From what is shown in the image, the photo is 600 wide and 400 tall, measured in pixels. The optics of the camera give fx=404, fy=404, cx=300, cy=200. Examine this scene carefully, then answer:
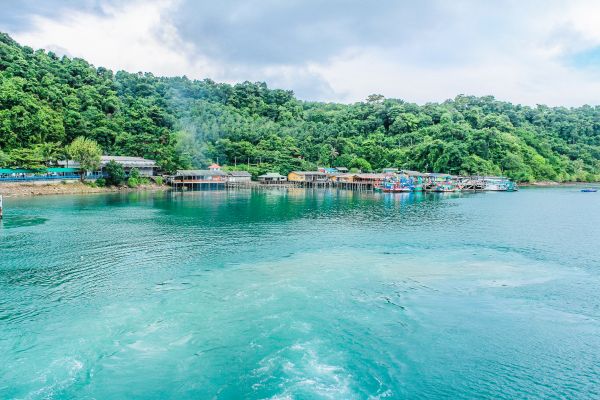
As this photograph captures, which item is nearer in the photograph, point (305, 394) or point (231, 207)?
point (305, 394)

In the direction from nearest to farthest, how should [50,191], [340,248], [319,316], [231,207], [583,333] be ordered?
[583,333], [319,316], [340,248], [231,207], [50,191]

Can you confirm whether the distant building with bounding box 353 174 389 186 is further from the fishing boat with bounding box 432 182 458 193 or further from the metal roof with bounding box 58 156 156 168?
the metal roof with bounding box 58 156 156 168

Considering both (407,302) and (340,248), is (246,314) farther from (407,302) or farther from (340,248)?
(340,248)

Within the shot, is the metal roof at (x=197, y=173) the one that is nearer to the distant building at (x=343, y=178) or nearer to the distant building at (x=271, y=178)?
the distant building at (x=271, y=178)

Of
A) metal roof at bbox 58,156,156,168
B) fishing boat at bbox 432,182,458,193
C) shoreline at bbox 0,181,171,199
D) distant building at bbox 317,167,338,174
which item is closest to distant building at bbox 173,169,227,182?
metal roof at bbox 58,156,156,168

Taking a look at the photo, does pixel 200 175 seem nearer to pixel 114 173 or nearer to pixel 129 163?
pixel 129 163

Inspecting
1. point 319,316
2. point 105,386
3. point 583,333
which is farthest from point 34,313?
point 583,333
